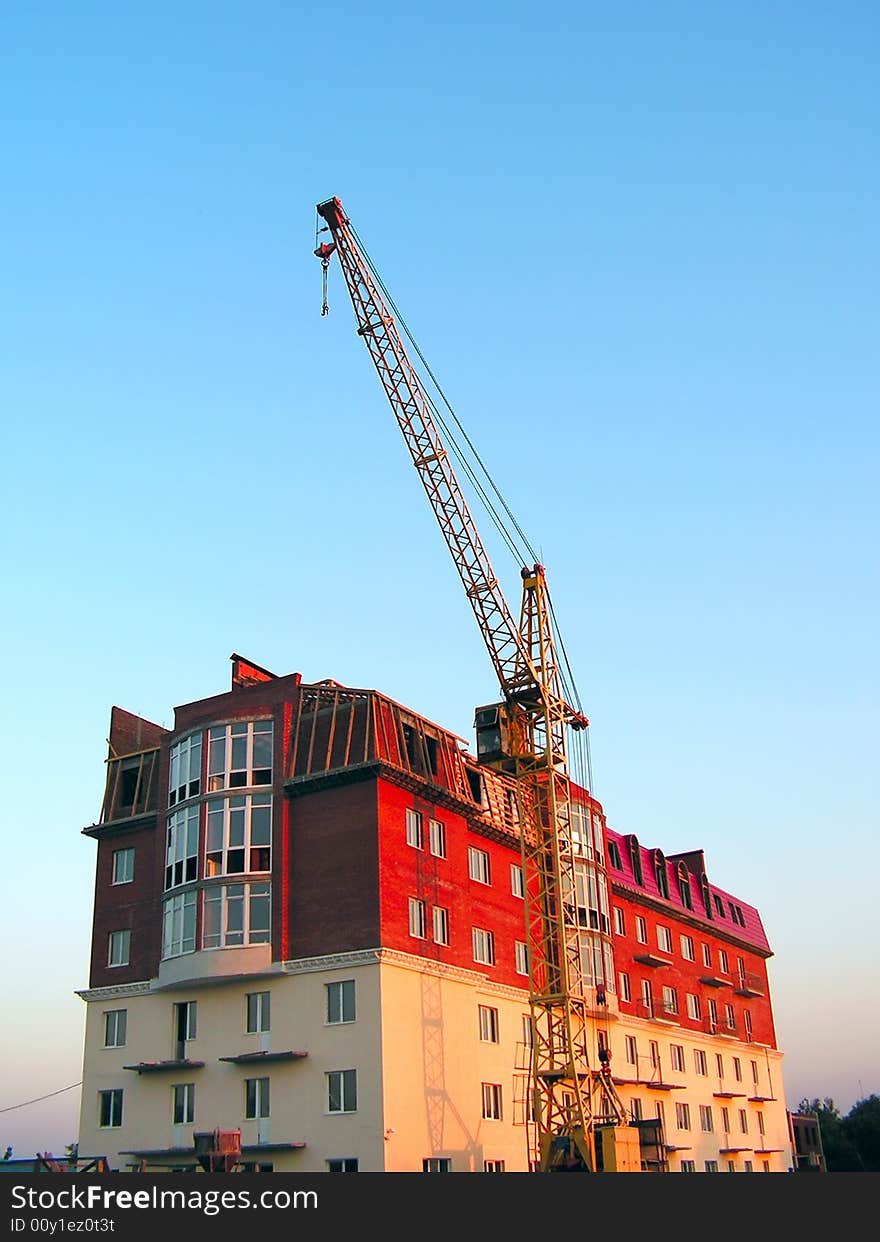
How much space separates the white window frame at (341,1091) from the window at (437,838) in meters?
12.0

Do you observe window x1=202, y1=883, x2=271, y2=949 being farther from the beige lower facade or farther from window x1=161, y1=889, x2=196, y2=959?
window x1=161, y1=889, x2=196, y2=959

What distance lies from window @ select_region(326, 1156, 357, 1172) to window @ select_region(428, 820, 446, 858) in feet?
49.6

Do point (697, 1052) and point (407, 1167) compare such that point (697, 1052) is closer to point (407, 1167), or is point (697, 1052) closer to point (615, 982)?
point (615, 982)

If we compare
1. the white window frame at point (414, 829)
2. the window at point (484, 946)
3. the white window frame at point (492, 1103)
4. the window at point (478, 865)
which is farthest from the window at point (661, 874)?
the white window frame at point (414, 829)

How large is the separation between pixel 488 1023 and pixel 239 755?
62.9 feet

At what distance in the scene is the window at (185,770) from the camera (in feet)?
210

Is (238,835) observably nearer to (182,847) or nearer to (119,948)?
(182,847)

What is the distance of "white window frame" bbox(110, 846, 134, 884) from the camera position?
224ft

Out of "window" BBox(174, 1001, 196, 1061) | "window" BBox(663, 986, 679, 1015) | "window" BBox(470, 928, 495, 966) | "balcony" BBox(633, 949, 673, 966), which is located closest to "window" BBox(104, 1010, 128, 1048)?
"window" BBox(174, 1001, 196, 1061)

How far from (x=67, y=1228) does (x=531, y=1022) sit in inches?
1478

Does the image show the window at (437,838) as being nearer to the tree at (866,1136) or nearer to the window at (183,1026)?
the window at (183,1026)

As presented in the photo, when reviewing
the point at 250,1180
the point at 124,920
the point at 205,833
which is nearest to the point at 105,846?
the point at 124,920

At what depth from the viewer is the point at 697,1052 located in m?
90.6

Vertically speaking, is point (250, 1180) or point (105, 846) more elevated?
point (105, 846)
